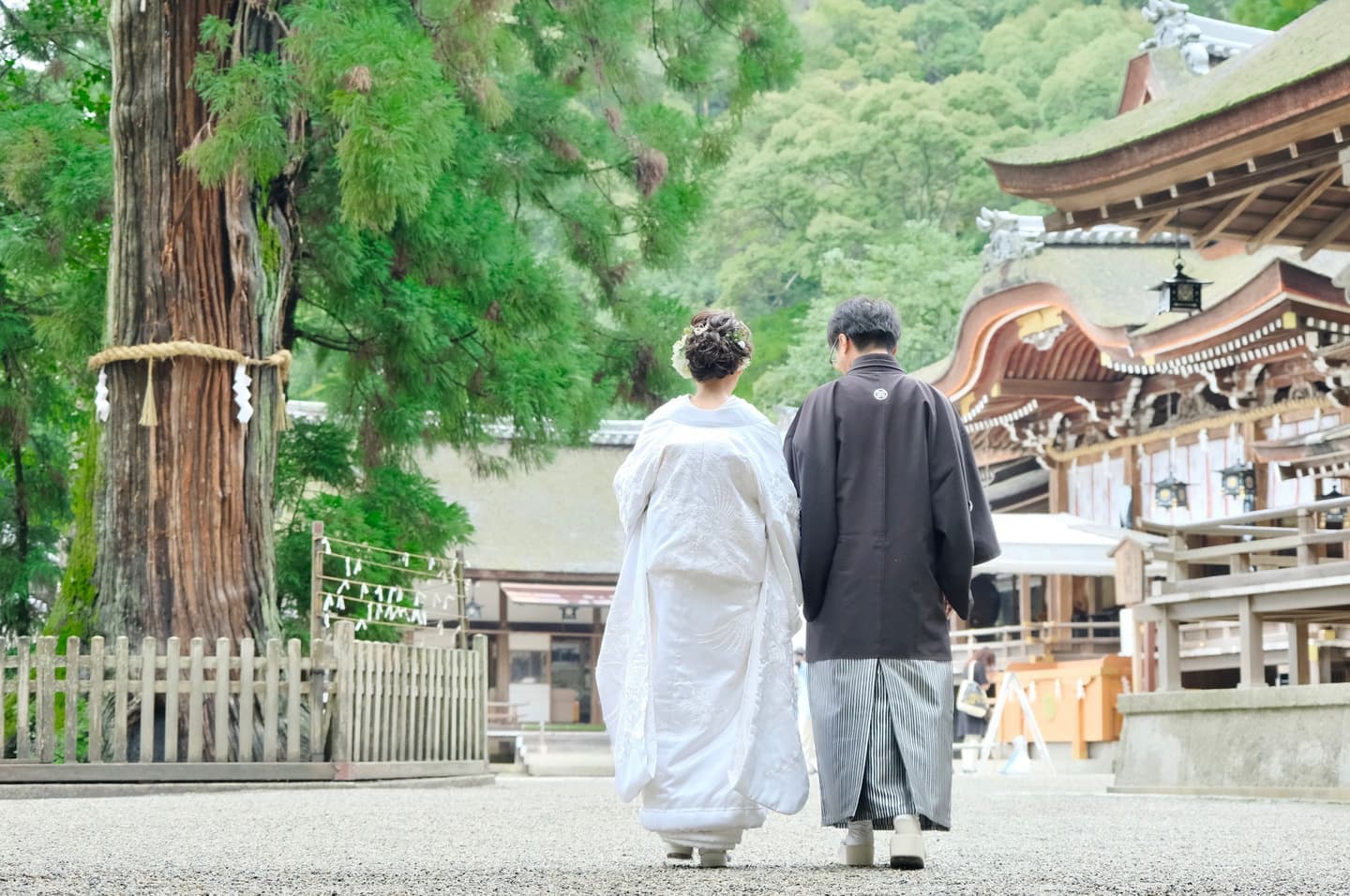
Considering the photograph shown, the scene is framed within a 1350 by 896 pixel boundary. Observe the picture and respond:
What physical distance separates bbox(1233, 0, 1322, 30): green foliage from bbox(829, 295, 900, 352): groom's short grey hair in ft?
66.5

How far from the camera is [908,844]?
3969mm

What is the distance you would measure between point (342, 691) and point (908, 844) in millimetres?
5458

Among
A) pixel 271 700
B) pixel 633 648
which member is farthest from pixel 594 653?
pixel 633 648

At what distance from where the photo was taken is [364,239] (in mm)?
10711

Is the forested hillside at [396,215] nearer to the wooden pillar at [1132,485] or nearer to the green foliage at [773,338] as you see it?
the wooden pillar at [1132,485]

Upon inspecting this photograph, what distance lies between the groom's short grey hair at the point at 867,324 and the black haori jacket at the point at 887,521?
12cm

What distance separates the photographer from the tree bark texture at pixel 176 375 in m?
9.07

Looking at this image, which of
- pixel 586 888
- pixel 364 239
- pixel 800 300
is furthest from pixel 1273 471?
pixel 800 300

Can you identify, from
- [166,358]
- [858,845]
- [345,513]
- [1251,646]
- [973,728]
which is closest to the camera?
[858,845]

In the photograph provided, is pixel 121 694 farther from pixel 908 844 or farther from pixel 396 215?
pixel 908 844

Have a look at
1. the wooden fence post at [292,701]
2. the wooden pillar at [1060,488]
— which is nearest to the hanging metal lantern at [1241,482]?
the wooden pillar at [1060,488]

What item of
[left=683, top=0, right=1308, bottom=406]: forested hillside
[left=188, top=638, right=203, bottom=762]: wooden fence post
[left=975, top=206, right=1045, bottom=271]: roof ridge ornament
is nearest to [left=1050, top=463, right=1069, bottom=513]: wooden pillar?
[left=975, top=206, right=1045, bottom=271]: roof ridge ornament

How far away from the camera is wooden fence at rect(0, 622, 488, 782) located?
27.7ft

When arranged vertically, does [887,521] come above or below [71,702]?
above
